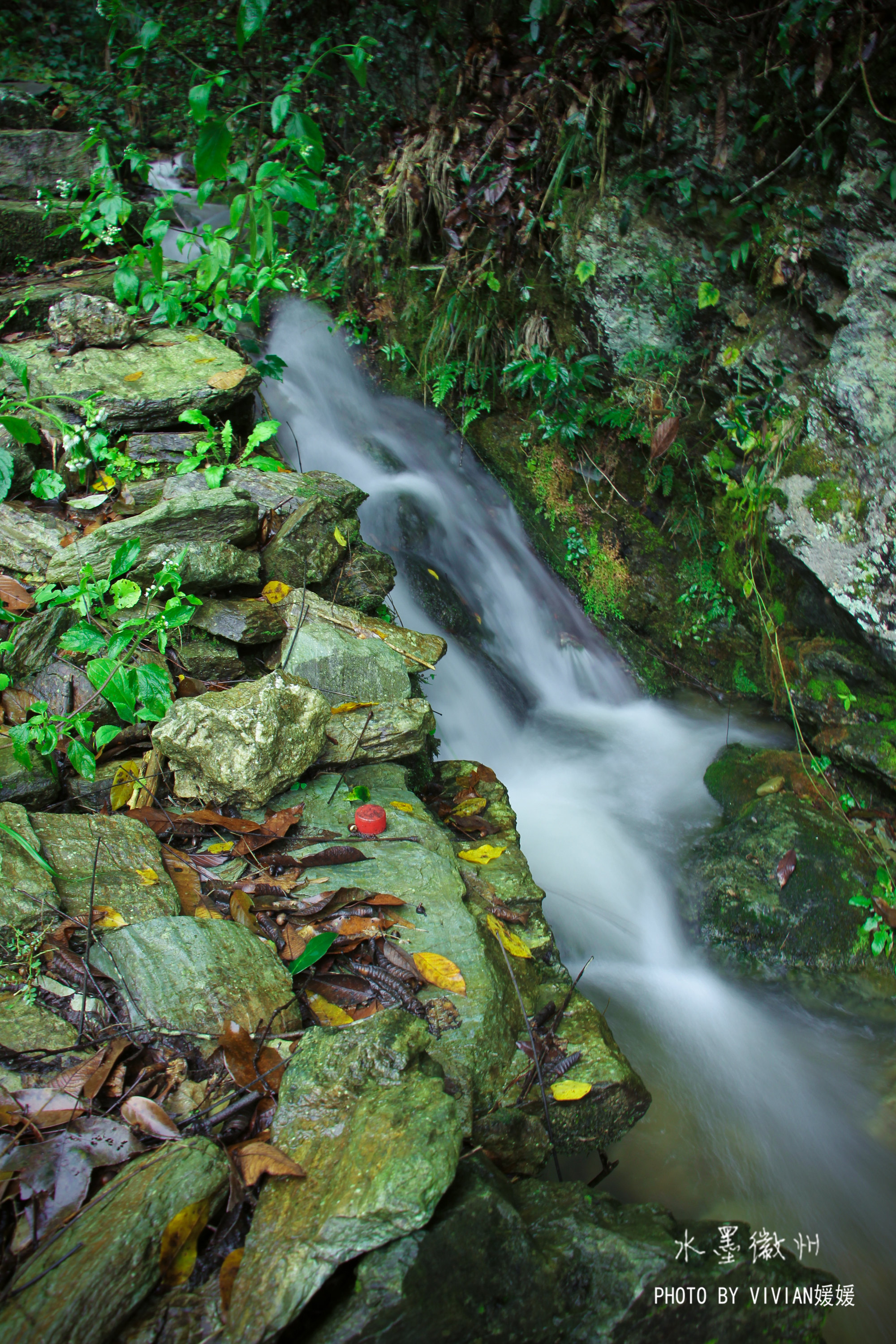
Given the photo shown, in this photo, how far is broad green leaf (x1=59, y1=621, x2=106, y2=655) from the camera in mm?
2725

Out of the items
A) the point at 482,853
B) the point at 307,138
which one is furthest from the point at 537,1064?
the point at 307,138

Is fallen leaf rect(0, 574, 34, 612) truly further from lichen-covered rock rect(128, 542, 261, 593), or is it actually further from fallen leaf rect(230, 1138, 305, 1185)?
fallen leaf rect(230, 1138, 305, 1185)

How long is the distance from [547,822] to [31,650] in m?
3.00

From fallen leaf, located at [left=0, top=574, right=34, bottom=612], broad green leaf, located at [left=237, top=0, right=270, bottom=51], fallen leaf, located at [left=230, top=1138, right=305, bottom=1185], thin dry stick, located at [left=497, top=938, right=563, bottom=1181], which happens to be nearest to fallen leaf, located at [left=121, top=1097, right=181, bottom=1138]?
fallen leaf, located at [left=230, top=1138, right=305, bottom=1185]

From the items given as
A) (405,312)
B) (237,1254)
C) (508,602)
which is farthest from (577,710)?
(237,1254)

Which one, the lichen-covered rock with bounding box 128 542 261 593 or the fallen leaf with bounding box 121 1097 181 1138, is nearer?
the fallen leaf with bounding box 121 1097 181 1138

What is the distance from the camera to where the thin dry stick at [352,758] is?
298cm

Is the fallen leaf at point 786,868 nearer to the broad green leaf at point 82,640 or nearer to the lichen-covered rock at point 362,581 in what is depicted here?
the lichen-covered rock at point 362,581

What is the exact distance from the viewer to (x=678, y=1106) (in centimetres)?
304

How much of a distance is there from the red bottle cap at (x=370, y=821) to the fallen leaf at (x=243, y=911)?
0.52m

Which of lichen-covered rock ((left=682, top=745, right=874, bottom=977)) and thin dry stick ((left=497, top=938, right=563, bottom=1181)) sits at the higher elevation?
thin dry stick ((left=497, top=938, right=563, bottom=1181))

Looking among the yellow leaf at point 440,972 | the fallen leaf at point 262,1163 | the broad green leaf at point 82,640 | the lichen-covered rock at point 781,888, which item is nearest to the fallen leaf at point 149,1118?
the fallen leaf at point 262,1163

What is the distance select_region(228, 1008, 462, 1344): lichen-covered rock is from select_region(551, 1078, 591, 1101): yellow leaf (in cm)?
54

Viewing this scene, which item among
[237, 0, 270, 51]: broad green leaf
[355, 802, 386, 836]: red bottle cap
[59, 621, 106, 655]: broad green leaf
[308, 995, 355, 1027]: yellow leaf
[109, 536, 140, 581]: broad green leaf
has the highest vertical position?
[237, 0, 270, 51]: broad green leaf
